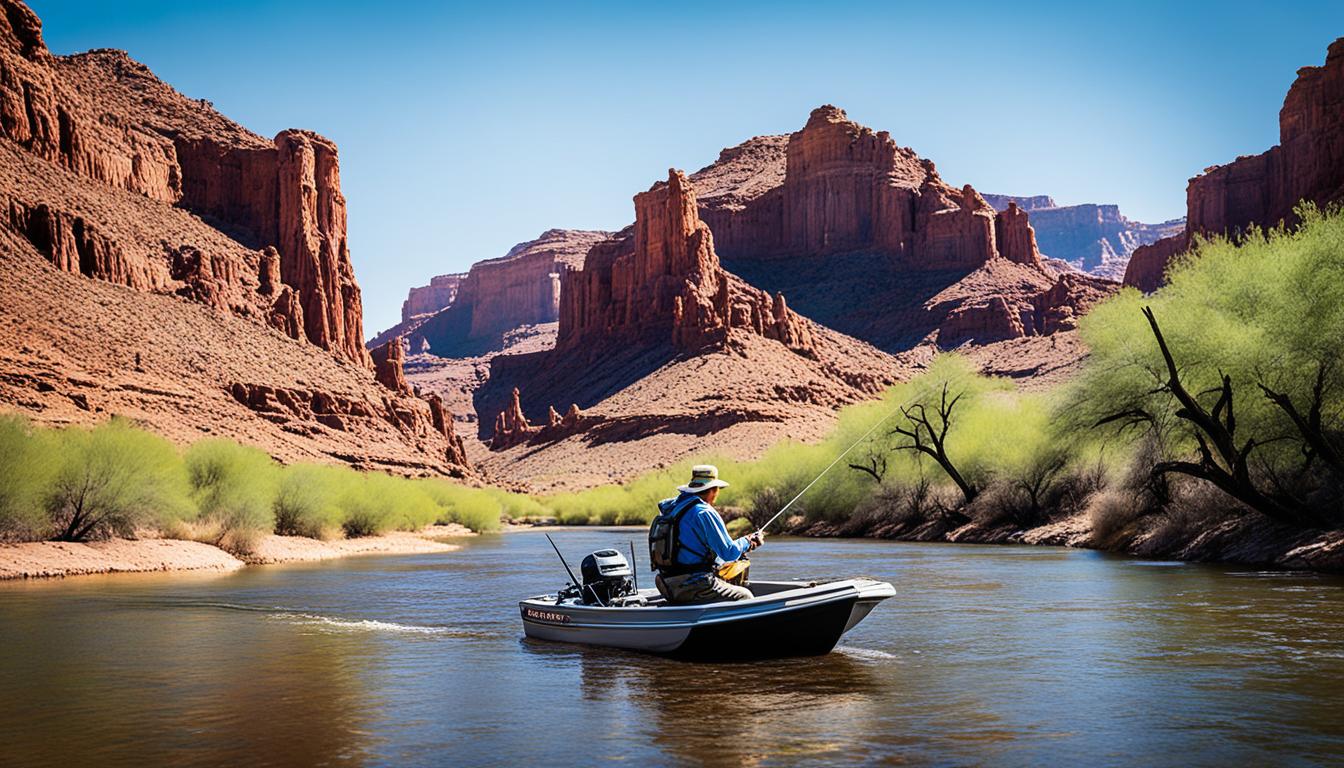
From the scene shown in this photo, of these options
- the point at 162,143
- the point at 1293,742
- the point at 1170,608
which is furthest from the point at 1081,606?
the point at 162,143

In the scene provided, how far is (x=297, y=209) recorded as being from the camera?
369ft

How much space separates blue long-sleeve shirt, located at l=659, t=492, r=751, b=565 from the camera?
49.1ft

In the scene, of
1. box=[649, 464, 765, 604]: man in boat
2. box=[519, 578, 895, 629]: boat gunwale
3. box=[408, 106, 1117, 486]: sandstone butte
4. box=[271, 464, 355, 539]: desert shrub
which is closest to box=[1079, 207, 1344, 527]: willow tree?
box=[519, 578, 895, 629]: boat gunwale

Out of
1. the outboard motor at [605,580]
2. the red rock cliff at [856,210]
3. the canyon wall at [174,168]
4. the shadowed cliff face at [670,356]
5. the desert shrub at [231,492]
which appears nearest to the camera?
the outboard motor at [605,580]

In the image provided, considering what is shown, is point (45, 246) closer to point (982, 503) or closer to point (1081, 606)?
point (982, 503)

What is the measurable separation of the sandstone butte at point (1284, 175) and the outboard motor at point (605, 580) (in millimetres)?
84408

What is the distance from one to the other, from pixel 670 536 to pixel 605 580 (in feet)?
7.72

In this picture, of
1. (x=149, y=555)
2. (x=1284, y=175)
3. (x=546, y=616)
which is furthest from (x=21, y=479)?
(x=1284, y=175)

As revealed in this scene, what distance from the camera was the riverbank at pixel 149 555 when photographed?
101ft

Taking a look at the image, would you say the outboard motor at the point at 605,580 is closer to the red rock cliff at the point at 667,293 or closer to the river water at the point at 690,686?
the river water at the point at 690,686

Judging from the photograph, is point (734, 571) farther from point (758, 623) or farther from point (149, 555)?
point (149, 555)

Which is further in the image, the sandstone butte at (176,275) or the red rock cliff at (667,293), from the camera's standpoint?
the red rock cliff at (667,293)

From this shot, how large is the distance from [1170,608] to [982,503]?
26.8 meters

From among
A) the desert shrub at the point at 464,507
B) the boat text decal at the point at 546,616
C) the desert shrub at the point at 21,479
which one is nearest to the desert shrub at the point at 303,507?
the desert shrub at the point at 21,479
